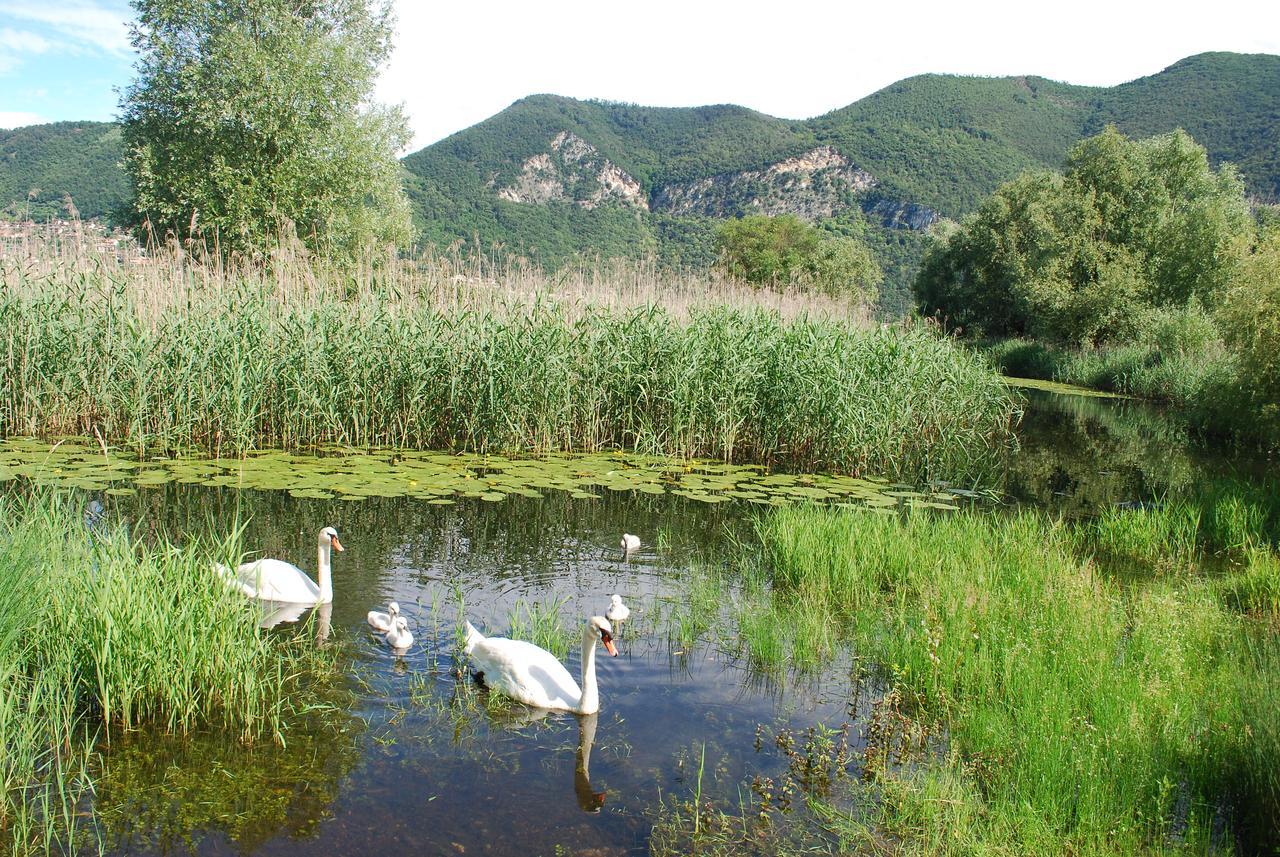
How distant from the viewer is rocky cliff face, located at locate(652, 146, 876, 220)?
88125 millimetres

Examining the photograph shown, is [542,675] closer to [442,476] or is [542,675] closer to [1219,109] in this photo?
[442,476]

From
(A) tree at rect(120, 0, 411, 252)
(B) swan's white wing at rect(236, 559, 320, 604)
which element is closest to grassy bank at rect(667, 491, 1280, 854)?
(B) swan's white wing at rect(236, 559, 320, 604)

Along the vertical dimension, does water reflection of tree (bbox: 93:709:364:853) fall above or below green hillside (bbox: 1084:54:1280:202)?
below

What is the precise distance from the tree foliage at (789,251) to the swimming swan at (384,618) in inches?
1950

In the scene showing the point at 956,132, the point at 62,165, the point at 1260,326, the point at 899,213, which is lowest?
the point at 1260,326

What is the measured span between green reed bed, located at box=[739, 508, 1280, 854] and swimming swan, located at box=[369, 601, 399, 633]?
2458 mm

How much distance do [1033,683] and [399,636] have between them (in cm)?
381

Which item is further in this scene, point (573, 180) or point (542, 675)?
point (573, 180)

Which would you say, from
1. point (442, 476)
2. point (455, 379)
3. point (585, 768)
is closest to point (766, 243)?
point (455, 379)

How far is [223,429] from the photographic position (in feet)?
36.0

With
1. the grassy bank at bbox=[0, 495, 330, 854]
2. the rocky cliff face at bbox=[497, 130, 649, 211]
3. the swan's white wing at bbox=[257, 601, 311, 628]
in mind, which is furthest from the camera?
the rocky cliff face at bbox=[497, 130, 649, 211]

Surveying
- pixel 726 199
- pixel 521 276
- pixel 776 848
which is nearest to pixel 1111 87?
pixel 726 199

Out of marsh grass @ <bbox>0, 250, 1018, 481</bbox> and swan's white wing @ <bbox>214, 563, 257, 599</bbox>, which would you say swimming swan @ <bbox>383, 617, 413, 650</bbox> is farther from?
marsh grass @ <bbox>0, 250, 1018, 481</bbox>

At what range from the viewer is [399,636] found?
573cm
